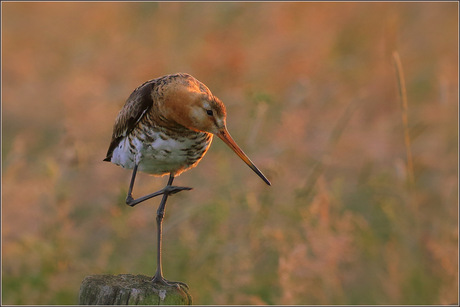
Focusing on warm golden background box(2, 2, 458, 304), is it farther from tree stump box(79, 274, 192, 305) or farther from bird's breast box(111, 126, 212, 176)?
tree stump box(79, 274, 192, 305)

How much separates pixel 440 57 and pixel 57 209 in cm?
509

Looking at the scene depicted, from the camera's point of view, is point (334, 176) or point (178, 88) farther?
point (334, 176)

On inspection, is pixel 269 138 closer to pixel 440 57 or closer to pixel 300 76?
pixel 300 76

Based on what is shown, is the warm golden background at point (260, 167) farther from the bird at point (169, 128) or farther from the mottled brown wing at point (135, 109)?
the mottled brown wing at point (135, 109)

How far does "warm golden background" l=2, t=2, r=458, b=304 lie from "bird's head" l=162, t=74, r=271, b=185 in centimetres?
105

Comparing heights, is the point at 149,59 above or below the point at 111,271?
above

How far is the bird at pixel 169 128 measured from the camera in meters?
4.58

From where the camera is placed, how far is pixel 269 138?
290 inches

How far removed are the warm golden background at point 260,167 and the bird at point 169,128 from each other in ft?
2.42

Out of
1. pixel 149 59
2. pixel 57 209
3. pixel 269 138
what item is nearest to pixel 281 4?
pixel 149 59

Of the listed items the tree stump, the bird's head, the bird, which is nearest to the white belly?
the bird

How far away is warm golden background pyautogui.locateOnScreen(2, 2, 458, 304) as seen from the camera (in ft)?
20.0

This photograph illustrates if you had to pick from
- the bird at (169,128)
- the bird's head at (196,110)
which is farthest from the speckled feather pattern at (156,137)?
the bird's head at (196,110)

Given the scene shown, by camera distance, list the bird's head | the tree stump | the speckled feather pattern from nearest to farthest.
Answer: the tree stump < the bird's head < the speckled feather pattern
